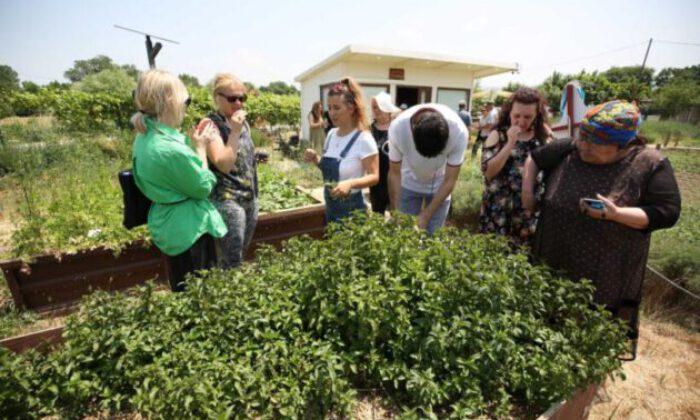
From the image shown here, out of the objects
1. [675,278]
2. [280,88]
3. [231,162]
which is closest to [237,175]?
[231,162]

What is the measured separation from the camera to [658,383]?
102 inches

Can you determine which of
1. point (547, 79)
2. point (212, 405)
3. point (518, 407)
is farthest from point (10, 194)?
point (547, 79)

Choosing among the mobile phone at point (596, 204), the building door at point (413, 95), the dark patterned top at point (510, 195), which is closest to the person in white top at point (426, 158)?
the dark patterned top at point (510, 195)

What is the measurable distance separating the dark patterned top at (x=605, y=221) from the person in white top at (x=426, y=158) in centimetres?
72

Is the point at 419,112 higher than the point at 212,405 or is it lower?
higher

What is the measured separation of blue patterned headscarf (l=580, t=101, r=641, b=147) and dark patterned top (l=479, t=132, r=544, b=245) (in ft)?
2.96

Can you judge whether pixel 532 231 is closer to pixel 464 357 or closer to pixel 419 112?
pixel 419 112

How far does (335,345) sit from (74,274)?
3.23 m

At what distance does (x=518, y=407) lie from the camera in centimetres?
150

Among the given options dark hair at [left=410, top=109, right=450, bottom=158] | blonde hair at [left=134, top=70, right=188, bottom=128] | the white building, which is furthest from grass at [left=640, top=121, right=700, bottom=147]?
blonde hair at [left=134, top=70, right=188, bottom=128]

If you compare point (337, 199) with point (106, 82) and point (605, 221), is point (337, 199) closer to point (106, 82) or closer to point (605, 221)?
point (605, 221)

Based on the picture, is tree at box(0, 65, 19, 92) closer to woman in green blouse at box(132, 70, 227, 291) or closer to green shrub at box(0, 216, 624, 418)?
woman in green blouse at box(132, 70, 227, 291)

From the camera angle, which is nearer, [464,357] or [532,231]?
[464,357]

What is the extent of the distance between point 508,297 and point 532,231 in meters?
1.35
